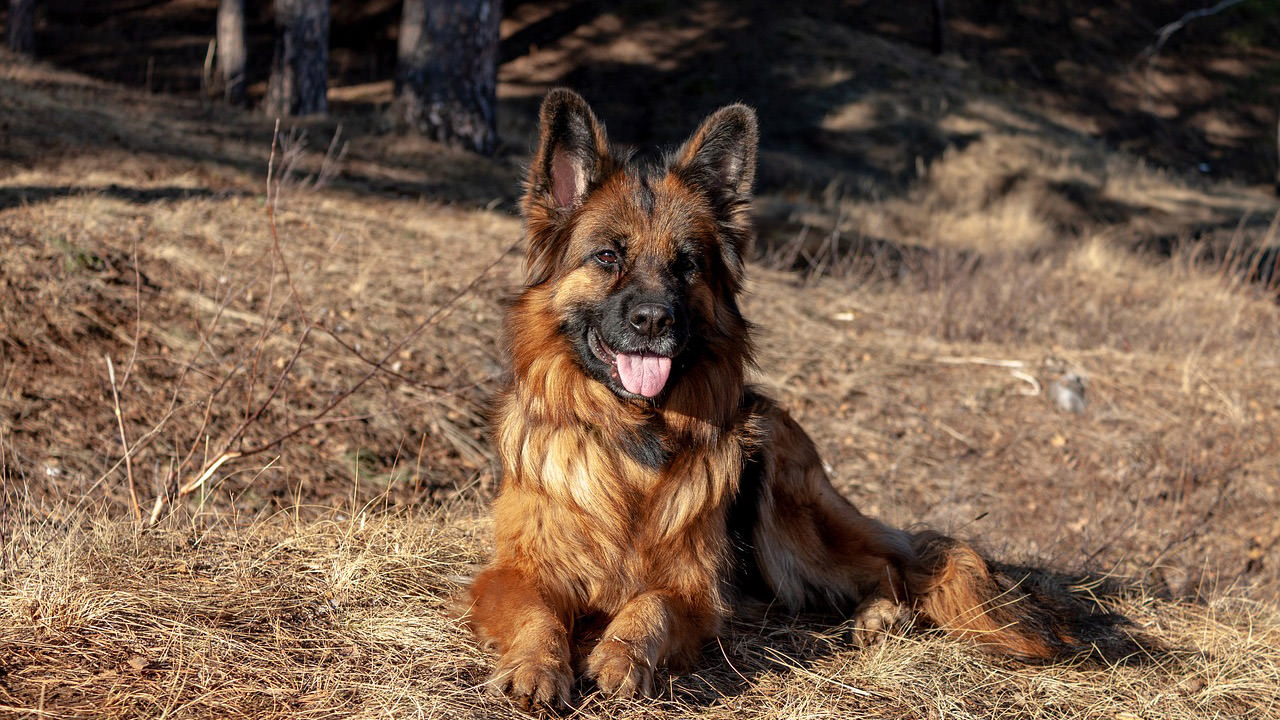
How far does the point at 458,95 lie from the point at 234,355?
6.74 meters

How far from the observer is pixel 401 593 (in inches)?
163

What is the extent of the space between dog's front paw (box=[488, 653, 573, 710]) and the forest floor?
88 mm

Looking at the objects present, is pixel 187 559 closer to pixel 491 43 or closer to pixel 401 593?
pixel 401 593

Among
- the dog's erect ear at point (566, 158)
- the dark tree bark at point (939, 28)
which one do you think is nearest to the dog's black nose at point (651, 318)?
the dog's erect ear at point (566, 158)

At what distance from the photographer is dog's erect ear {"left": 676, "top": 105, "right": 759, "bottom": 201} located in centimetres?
420

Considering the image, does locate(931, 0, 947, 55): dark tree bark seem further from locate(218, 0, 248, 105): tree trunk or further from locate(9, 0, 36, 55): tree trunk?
locate(9, 0, 36, 55): tree trunk

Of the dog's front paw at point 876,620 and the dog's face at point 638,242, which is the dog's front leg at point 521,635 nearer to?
the dog's face at point 638,242

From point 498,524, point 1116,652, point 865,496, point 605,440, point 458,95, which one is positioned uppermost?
point 458,95

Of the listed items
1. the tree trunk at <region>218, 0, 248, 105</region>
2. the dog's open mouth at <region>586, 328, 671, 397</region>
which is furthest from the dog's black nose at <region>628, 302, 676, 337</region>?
the tree trunk at <region>218, 0, 248, 105</region>

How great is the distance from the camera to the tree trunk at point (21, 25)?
18.1 m

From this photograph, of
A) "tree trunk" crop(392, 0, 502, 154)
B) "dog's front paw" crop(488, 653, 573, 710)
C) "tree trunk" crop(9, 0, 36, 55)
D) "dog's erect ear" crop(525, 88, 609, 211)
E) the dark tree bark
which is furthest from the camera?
the dark tree bark

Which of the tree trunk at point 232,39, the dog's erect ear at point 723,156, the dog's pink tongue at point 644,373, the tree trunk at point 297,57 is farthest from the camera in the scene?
the tree trunk at point 232,39

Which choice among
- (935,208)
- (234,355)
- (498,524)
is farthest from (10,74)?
(935,208)

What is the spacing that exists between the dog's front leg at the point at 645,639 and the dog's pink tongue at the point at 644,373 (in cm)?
76
